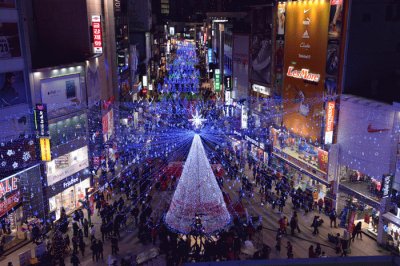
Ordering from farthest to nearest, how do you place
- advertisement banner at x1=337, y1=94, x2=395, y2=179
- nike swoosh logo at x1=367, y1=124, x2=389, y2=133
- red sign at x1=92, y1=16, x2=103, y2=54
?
red sign at x1=92, y1=16, x2=103, y2=54 → nike swoosh logo at x1=367, y1=124, x2=389, y2=133 → advertisement banner at x1=337, y1=94, x2=395, y2=179

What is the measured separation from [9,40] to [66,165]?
7.68 m

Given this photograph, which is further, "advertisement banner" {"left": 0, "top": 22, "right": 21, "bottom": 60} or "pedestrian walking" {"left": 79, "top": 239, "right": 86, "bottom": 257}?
"advertisement banner" {"left": 0, "top": 22, "right": 21, "bottom": 60}

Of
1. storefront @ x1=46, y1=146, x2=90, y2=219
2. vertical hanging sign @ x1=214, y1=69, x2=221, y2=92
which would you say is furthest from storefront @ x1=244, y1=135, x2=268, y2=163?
vertical hanging sign @ x1=214, y1=69, x2=221, y2=92

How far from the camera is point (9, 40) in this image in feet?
61.7

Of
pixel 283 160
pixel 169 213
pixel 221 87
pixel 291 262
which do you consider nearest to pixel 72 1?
pixel 169 213

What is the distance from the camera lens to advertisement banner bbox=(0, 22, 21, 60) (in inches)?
725

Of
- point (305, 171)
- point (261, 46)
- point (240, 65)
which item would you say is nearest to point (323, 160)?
point (305, 171)

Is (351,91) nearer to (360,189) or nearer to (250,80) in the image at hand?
(360,189)

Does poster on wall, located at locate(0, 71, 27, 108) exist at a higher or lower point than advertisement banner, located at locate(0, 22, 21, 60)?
lower

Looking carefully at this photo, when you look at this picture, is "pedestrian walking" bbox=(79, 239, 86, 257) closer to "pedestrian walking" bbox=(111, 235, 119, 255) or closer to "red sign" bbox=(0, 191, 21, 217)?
"pedestrian walking" bbox=(111, 235, 119, 255)

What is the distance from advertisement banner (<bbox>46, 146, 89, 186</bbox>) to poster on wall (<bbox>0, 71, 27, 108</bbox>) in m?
3.89

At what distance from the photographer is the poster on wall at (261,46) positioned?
100ft

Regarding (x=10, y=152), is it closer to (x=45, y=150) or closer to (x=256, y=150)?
(x=45, y=150)

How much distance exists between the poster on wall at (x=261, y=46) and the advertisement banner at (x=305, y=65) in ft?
9.40
